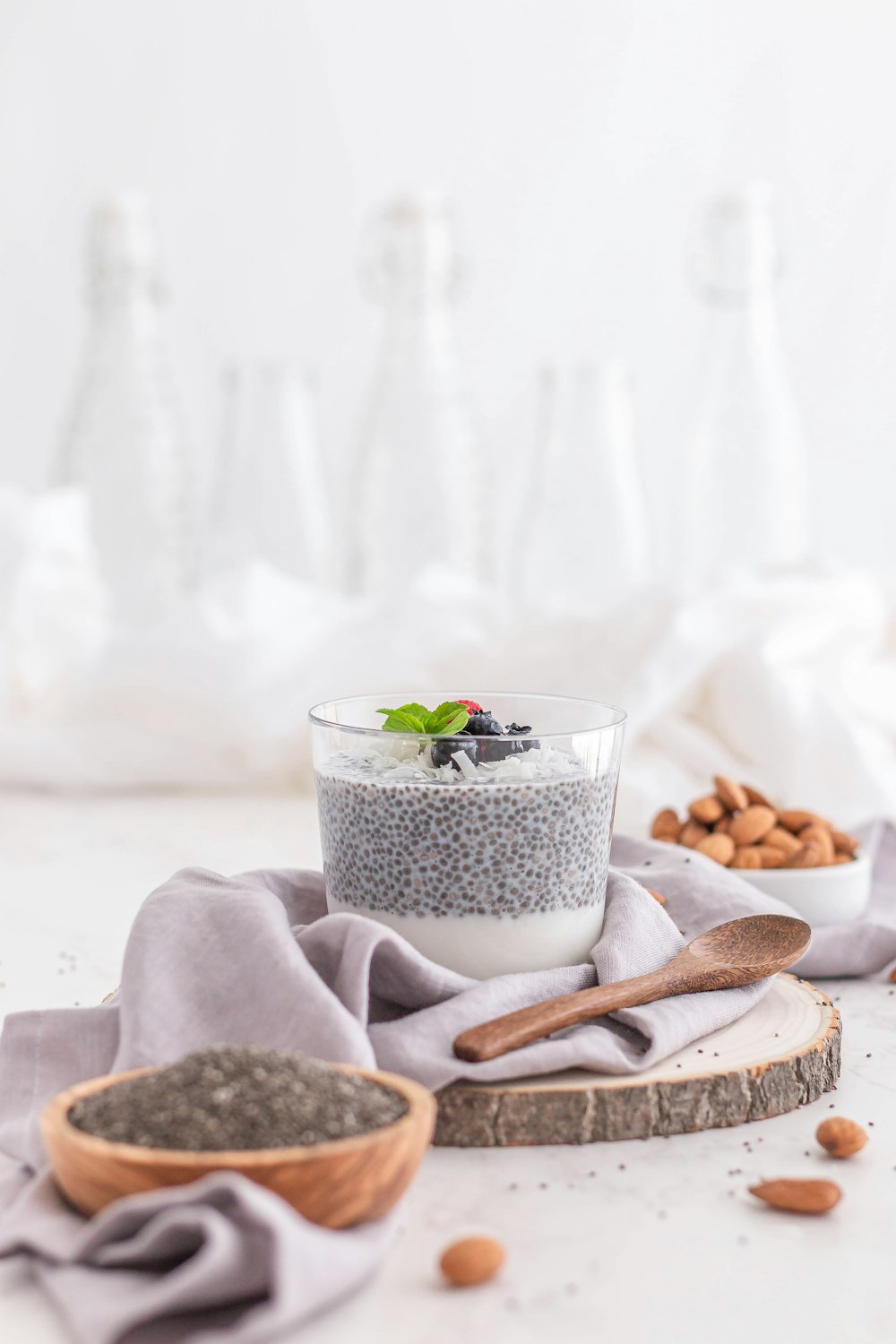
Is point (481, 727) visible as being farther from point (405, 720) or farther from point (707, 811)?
point (707, 811)

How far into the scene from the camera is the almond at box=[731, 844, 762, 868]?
3.75ft

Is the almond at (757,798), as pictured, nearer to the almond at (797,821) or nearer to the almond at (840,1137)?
the almond at (797,821)

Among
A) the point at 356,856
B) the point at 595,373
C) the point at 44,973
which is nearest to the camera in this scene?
the point at 356,856

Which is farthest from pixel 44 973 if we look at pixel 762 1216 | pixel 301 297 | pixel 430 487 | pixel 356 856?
pixel 301 297

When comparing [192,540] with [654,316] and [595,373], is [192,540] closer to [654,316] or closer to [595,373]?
[595,373]

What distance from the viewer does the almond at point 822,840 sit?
1141 mm

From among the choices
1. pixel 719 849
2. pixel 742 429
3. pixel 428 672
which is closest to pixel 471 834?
pixel 719 849

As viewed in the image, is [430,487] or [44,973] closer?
[44,973]

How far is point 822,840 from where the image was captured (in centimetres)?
116

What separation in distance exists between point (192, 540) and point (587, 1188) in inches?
80.7

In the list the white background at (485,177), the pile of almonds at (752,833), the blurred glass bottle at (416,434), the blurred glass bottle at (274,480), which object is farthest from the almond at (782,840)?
the white background at (485,177)

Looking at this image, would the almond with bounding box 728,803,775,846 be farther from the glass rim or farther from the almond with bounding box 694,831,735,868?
A: the glass rim

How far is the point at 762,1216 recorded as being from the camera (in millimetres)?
672

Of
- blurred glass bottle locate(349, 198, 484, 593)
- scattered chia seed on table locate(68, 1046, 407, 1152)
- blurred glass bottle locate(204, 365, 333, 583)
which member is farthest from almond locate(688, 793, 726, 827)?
blurred glass bottle locate(204, 365, 333, 583)
